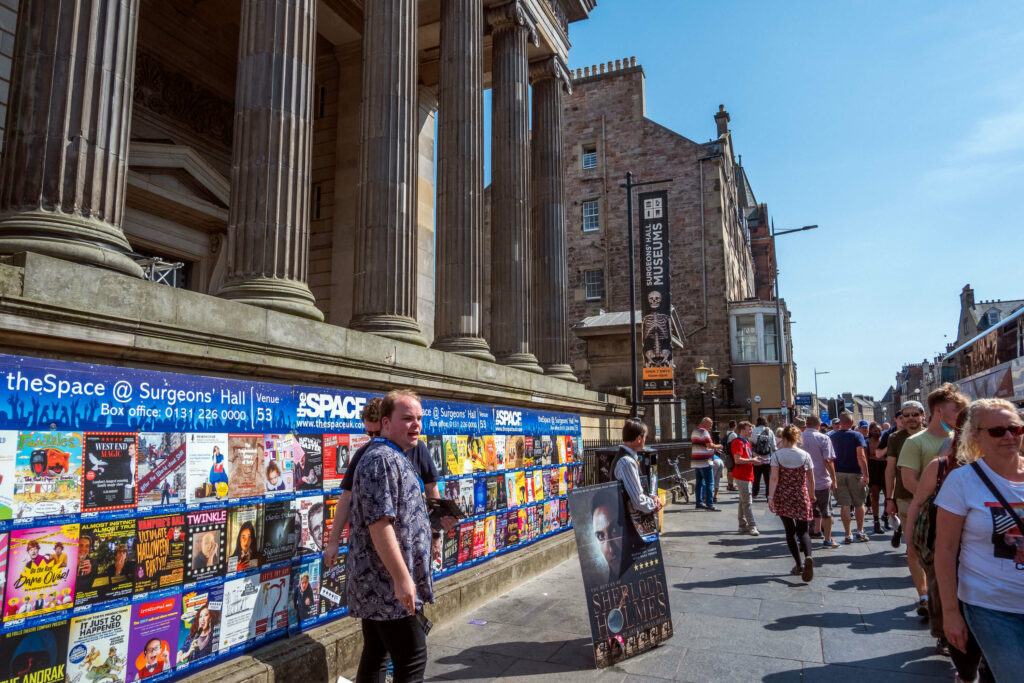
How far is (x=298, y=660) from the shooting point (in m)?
4.40

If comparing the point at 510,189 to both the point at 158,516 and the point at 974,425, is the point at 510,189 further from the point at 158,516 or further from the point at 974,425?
the point at 974,425

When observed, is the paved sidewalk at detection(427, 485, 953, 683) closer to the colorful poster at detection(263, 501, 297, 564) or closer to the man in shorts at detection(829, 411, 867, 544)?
the man in shorts at detection(829, 411, 867, 544)

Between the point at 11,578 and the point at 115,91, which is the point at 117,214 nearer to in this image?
the point at 115,91

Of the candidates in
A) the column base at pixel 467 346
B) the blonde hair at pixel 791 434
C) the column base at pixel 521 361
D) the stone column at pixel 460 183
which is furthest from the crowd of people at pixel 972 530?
the column base at pixel 521 361

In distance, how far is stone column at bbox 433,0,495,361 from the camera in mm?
9641

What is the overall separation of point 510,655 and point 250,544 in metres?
2.36

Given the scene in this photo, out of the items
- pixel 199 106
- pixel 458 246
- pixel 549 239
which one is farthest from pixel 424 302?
pixel 199 106

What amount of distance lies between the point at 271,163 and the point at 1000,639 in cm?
620

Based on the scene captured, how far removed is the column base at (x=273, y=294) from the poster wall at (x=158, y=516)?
0.88 metres

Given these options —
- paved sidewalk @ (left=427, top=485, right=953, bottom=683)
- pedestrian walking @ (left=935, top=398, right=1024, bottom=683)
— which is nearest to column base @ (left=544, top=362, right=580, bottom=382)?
paved sidewalk @ (left=427, top=485, right=953, bottom=683)

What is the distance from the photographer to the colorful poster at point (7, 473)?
3.02 metres

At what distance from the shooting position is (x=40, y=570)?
3131mm

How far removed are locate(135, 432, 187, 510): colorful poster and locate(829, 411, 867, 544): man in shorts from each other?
9.65 metres

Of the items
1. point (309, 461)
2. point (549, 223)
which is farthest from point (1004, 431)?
point (549, 223)
